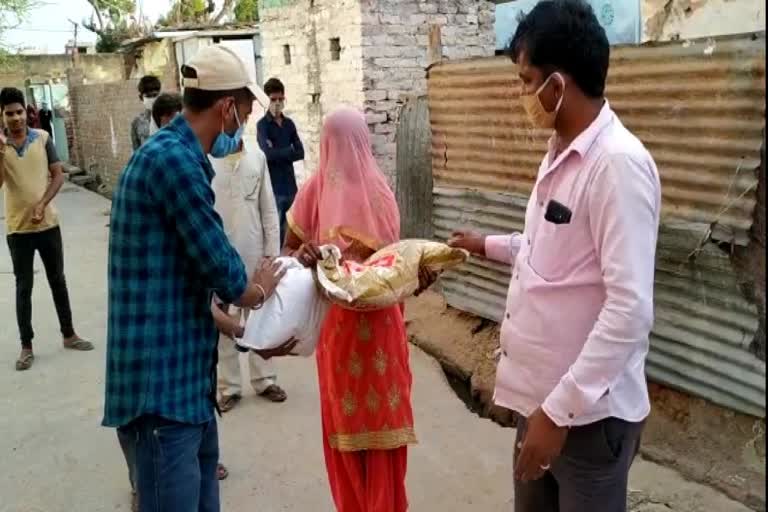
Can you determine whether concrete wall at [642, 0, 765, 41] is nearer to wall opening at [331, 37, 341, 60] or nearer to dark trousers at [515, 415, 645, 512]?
wall opening at [331, 37, 341, 60]

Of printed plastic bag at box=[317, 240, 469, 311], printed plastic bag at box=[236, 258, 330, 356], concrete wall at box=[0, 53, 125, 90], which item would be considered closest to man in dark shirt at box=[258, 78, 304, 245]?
printed plastic bag at box=[317, 240, 469, 311]

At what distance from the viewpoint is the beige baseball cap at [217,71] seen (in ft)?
6.53

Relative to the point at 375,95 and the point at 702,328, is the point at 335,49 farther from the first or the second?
the point at 702,328

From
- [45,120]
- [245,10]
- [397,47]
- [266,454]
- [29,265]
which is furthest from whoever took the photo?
→ [245,10]

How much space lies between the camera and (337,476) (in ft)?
9.56

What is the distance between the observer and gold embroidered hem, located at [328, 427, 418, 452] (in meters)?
2.84

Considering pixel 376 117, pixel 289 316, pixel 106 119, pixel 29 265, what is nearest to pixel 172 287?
pixel 289 316

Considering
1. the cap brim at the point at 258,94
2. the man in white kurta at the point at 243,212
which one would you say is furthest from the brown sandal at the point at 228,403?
the cap brim at the point at 258,94

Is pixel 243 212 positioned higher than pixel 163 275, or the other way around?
pixel 163 275

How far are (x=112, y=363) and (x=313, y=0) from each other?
597 centimetres

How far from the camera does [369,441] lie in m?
2.84

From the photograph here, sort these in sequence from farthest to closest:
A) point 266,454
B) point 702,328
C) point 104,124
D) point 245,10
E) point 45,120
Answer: point 245,10, point 45,120, point 104,124, point 266,454, point 702,328

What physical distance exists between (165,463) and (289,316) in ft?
1.92

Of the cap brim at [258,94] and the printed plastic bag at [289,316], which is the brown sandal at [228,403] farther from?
the cap brim at [258,94]
